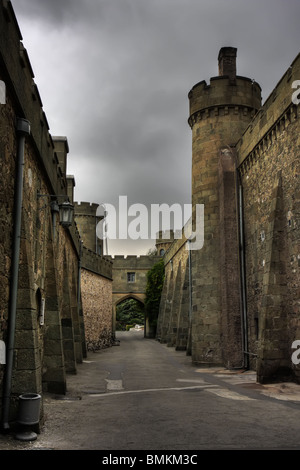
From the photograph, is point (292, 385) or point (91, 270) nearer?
point (292, 385)

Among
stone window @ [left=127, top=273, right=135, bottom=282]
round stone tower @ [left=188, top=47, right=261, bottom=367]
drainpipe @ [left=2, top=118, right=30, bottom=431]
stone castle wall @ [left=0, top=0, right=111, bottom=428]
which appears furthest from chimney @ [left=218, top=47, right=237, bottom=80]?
stone window @ [left=127, top=273, right=135, bottom=282]

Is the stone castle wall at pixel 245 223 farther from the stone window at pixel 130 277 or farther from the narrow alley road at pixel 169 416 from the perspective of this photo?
the stone window at pixel 130 277

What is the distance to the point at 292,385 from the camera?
10461 millimetres

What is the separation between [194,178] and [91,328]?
501 inches

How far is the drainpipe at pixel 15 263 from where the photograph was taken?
19.6ft

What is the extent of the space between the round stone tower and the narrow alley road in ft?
11.9

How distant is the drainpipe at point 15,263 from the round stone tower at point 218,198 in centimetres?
1054

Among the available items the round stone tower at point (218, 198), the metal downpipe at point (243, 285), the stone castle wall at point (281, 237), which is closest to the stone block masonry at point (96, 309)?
the round stone tower at point (218, 198)

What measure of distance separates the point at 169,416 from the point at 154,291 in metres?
34.6

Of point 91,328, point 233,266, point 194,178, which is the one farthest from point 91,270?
point 233,266

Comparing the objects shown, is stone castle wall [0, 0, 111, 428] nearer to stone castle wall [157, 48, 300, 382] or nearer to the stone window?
stone castle wall [157, 48, 300, 382]

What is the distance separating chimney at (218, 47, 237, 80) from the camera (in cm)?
1803

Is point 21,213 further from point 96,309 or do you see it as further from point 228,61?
point 96,309
